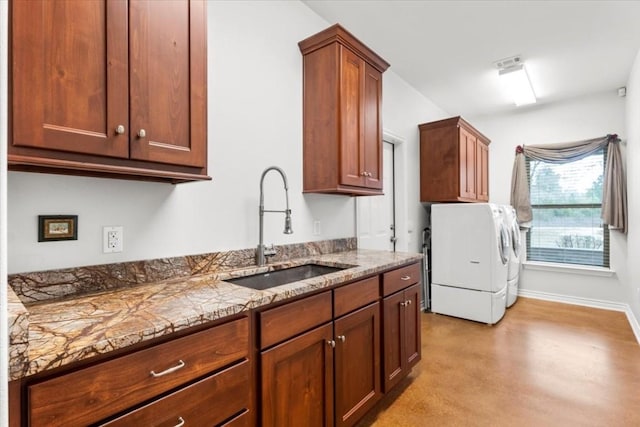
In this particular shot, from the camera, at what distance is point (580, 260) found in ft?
14.6

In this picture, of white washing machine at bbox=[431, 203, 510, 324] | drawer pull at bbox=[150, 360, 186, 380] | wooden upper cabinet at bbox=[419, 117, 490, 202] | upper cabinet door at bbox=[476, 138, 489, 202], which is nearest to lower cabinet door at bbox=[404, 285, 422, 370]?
white washing machine at bbox=[431, 203, 510, 324]

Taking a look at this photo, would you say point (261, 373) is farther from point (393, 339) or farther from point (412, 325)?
point (412, 325)

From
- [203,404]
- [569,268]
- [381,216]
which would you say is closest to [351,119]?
[381,216]

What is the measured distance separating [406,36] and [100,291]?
295cm

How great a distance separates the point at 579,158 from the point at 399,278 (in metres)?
3.83

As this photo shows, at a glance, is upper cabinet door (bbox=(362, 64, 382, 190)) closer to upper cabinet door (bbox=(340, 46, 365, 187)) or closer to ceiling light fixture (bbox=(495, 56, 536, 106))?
upper cabinet door (bbox=(340, 46, 365, 187))

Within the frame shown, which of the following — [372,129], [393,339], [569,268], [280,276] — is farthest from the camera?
[569,268]

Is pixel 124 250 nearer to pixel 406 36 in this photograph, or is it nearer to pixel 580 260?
pixel 406 36

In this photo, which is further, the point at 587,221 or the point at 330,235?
the point at 587,221

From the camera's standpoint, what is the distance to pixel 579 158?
14.3 ft

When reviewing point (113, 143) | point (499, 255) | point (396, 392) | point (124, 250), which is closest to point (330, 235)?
point (396, 392)

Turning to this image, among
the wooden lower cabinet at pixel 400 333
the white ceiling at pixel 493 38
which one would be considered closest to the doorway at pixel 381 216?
the wooden lower cabinet at pixel 400 333

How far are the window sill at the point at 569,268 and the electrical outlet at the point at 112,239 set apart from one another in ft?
16.8

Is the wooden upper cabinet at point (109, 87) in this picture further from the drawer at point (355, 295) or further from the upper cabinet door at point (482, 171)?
the upper cabinet door at point (482, 171)
